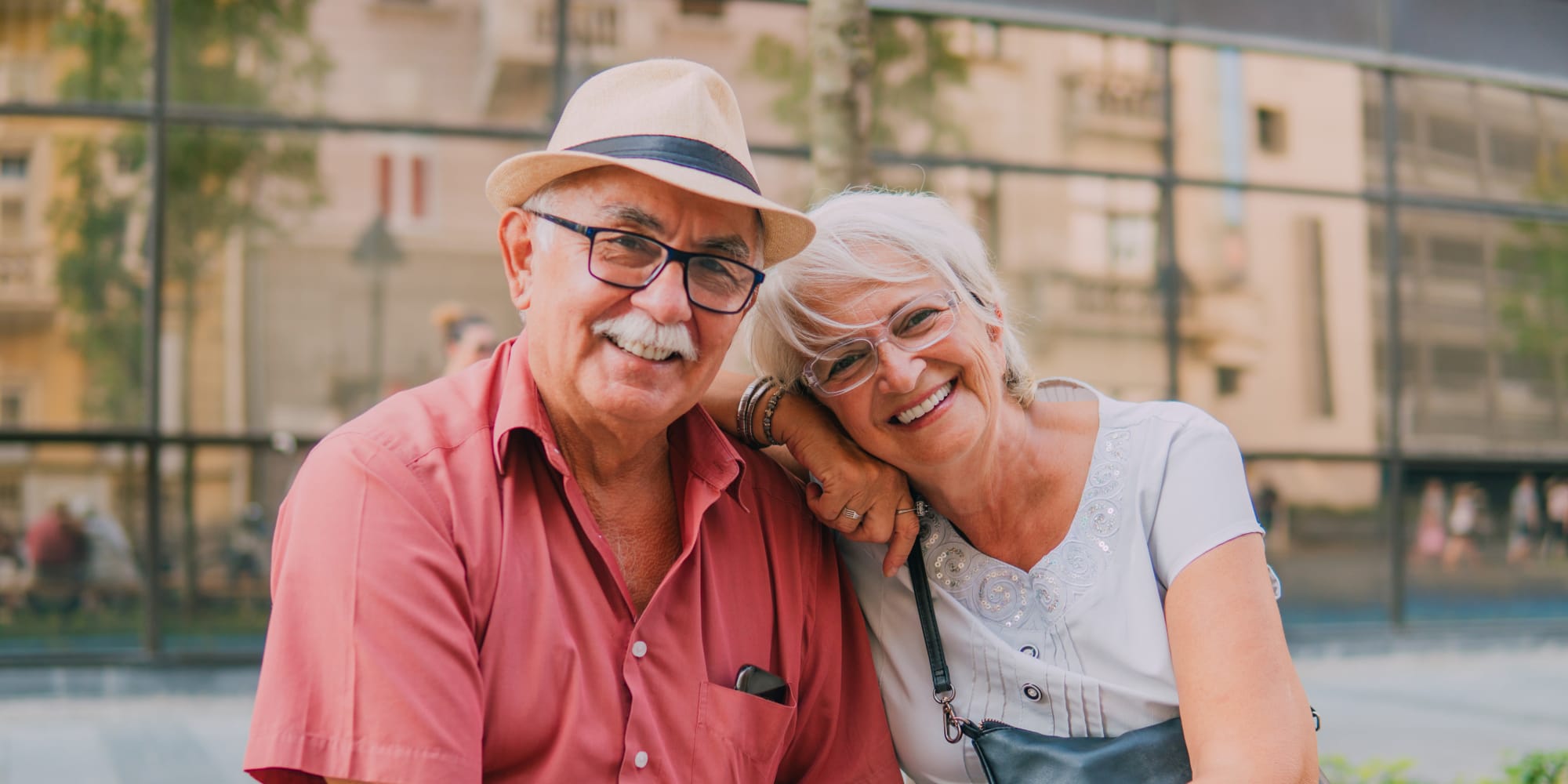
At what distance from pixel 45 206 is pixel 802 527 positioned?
20.9 feet

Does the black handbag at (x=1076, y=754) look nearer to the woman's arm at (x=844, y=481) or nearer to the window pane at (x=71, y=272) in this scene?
the woman's arm at (x=844, y=481)

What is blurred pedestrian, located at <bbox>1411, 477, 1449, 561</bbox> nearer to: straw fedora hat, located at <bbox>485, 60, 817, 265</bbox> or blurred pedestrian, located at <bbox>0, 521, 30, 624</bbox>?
straw fedora hat, located at <bbox>485, 60, 817, 265</bbox>

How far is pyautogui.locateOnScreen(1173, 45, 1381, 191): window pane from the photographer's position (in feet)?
27.9

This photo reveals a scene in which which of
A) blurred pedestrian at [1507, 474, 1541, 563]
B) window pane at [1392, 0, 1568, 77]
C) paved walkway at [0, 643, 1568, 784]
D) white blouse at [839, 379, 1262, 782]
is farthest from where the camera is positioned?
blurred pedestrian at [1507, 474, 1541, 563]

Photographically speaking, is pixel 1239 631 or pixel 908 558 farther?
pixel 908 558

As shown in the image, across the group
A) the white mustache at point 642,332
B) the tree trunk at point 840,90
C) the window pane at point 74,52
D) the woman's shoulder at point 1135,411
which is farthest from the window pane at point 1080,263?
the white mustache at point 642,332

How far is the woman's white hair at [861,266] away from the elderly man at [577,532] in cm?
11

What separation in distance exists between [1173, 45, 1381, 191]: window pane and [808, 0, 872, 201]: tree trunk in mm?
5998

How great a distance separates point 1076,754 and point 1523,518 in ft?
30.5

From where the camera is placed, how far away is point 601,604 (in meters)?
1.78

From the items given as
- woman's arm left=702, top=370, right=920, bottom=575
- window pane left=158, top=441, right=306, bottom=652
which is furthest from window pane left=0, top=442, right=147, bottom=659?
woman's arm left=702, top=370, right=920, bottom=575

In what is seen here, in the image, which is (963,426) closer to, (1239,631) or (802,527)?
(802,527)

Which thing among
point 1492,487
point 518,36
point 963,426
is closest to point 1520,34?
point 1492,487

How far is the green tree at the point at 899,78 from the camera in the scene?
772cm
